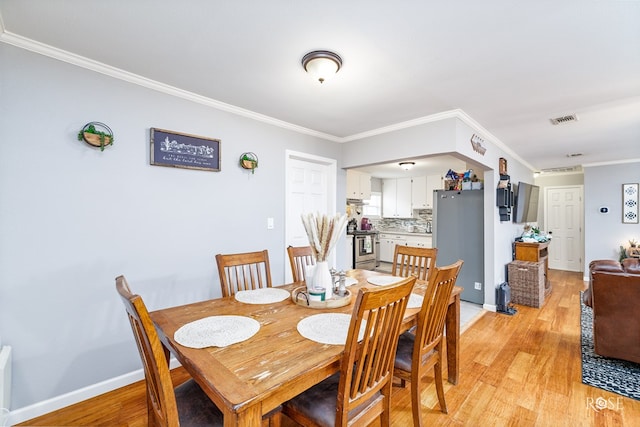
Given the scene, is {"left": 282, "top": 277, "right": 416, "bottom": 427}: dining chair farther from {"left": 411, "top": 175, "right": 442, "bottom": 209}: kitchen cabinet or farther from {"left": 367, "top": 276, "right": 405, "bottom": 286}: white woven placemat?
{"left": 411, "top": 175, "right": 442, "bottom": 209}: kitchen cabinet

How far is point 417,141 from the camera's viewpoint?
3150mm

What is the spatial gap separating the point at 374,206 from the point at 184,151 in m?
5.66

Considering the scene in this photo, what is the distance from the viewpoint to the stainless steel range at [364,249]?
20.1 ft

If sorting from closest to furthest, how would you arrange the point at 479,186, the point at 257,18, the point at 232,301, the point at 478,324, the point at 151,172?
the point at 257,18, the point at 232,301, the point at 151,172, the point at 478,324, the point at 479,186

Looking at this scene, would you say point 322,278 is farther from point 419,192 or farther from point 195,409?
point 419,192

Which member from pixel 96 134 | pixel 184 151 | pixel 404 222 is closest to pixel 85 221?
pixel 96 134

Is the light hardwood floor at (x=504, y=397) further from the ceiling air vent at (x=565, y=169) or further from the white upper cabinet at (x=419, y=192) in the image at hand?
the ceiling air vent at (x=565, y=169)

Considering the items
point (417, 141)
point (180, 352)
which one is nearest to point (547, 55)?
point (417, 141)

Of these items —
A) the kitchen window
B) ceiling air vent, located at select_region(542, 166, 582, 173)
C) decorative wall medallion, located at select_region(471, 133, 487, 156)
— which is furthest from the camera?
the kitchen window

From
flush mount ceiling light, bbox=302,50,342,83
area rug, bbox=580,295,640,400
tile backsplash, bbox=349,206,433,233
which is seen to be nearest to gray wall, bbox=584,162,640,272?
tile backsplash, bbox=349,206,433,233

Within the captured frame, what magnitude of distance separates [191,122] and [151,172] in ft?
1.88

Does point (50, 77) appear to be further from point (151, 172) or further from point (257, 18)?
point (257, 18)

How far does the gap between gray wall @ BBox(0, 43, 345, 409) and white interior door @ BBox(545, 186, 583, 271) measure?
768 cm

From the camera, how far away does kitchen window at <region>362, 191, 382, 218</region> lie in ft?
24.2
